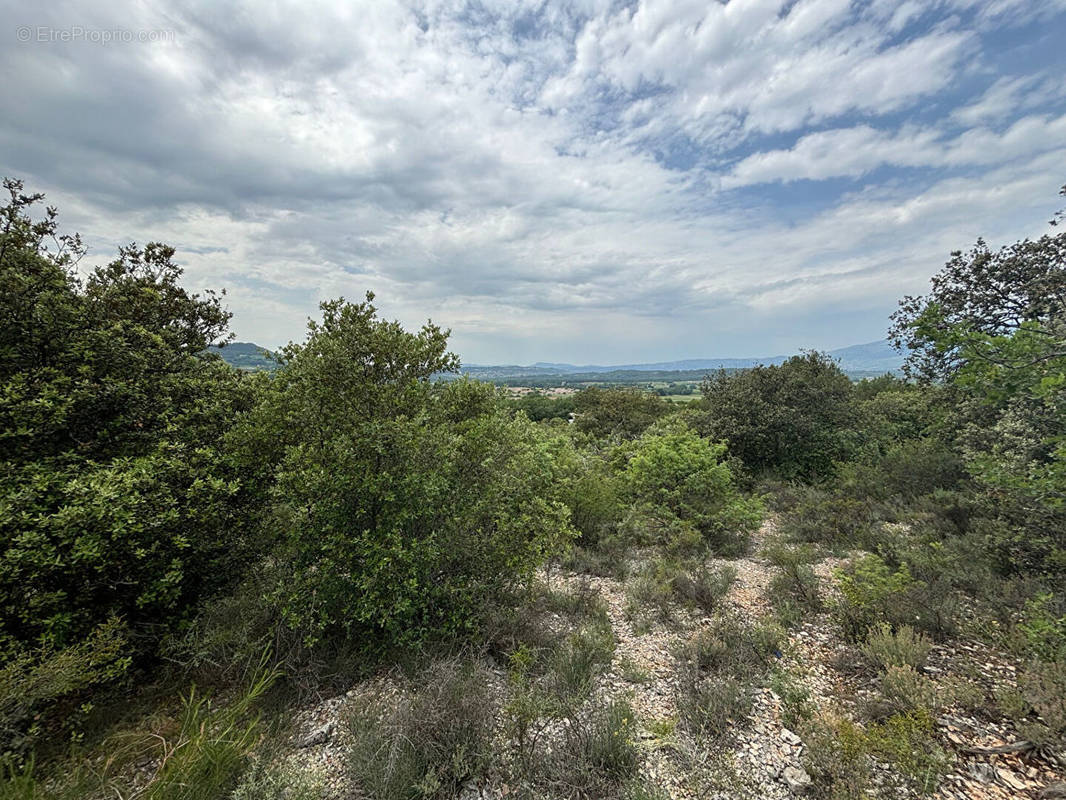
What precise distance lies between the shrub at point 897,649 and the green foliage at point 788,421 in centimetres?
977

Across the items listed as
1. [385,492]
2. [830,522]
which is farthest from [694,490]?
[385,492]

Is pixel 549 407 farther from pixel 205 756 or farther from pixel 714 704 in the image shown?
pixel 205 756

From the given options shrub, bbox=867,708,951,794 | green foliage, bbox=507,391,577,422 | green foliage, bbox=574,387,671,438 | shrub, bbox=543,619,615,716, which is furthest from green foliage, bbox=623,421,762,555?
green foliage, bbox=507,391,577,422

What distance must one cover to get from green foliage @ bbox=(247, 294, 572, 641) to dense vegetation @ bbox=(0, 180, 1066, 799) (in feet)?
0.12

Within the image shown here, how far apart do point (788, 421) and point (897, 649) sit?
10.4 m

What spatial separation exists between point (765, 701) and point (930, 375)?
11992mm

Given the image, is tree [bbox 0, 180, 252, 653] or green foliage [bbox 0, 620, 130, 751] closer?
green foliage [bbox 0, 620, 130, 751]

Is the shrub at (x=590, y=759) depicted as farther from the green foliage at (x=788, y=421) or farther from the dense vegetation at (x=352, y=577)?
the green foliage at (x=788, y=421)

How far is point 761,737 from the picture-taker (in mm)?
3770

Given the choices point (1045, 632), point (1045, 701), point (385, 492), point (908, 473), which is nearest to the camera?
point (1045, 701)

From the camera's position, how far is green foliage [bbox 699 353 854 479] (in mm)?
13711

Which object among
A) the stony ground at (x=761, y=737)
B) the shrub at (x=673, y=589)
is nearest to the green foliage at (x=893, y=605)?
the stony ground at (x=761, y=737)

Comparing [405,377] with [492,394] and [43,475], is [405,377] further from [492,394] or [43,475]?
[43,475]

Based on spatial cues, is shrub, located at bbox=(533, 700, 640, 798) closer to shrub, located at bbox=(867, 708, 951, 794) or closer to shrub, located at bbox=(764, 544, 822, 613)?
shrub, located at bbox=(867, 708, 951, 794)
